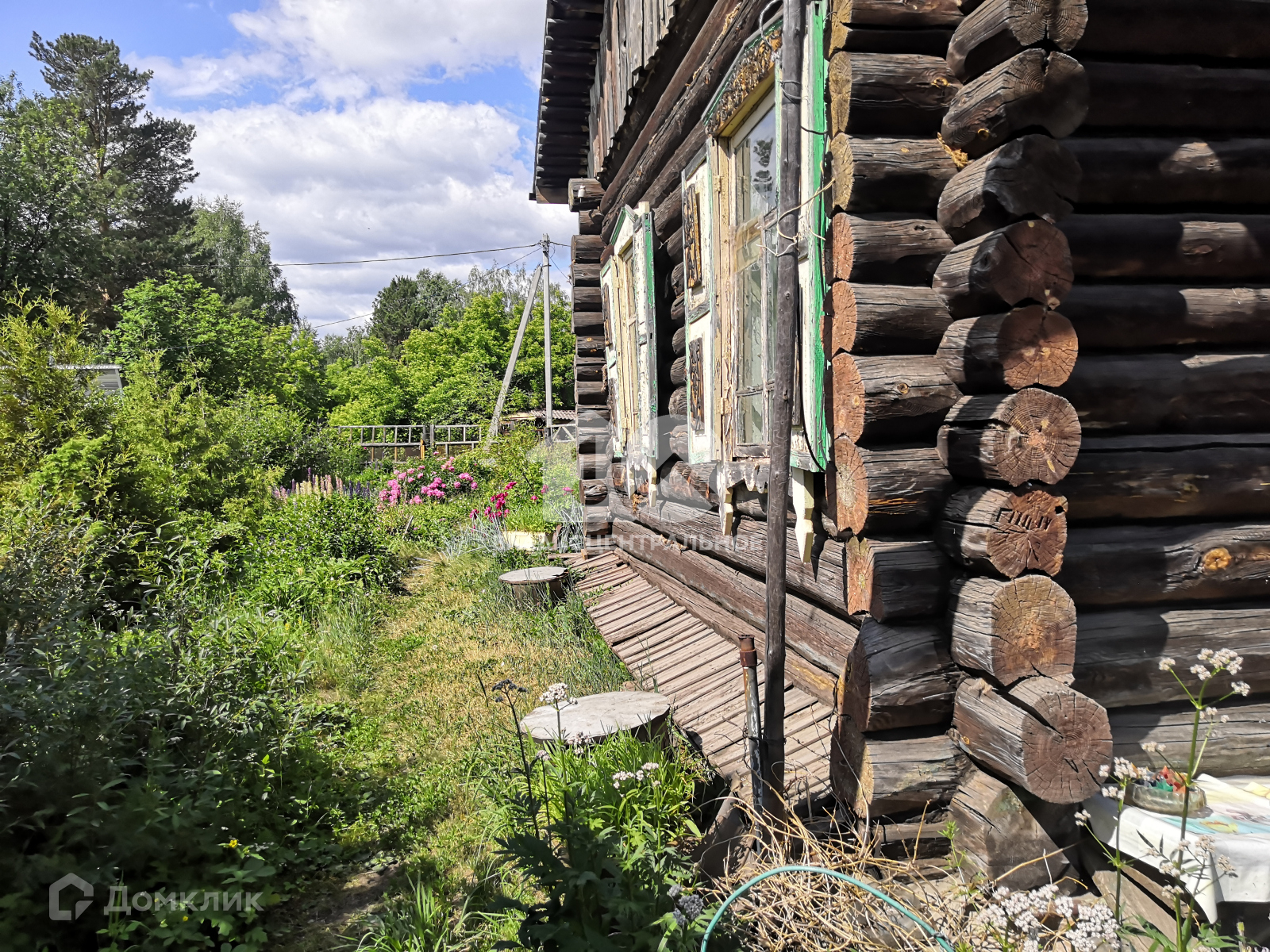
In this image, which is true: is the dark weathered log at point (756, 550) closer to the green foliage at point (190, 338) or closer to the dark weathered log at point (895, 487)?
the dark weathered log at point (895, 487)

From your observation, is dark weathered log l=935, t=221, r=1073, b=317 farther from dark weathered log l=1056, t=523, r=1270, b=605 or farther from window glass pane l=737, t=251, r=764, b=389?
window glass pane l=737, t=251, r=764, b=389

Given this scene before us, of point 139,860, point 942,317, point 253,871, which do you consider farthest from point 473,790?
point 942,317

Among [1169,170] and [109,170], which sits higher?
[109,170]

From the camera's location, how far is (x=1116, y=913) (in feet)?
5.86

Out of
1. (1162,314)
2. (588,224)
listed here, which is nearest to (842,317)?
(1162,314)

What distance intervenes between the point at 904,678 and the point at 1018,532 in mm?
575

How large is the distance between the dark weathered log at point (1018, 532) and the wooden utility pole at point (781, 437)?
0.58m

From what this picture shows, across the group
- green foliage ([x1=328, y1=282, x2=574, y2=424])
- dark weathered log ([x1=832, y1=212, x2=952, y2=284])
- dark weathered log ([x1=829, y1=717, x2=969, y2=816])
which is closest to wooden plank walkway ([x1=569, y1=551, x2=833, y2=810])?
dark weathered log ([x1=829, y1=717, x2=969, y2=816])

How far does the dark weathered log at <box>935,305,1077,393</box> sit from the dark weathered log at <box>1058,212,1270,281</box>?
0.50 meters

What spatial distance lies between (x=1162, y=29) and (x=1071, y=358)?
1.25 m

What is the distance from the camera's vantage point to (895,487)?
2.35 metres

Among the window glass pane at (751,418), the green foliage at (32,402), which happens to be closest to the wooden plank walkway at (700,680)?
the window glass pane at (751,418)

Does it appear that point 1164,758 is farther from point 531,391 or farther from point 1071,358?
point 531,391

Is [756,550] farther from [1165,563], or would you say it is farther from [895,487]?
[1165,563]
